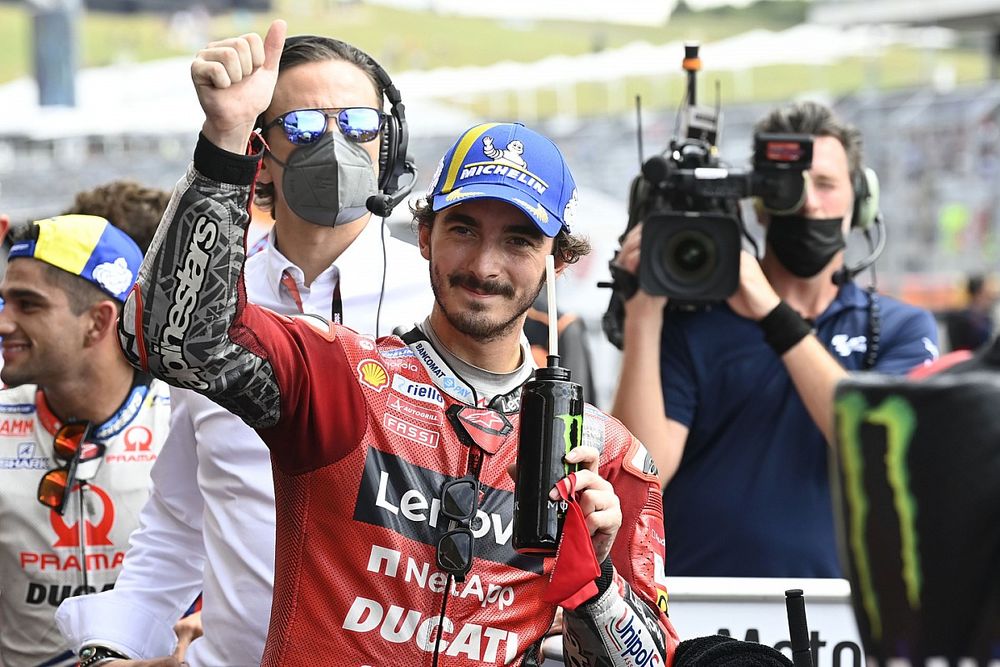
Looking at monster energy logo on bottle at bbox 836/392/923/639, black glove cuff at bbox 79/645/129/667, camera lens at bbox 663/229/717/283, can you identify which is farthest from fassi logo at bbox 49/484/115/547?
monster energy logo on bottle at bbox 836/392/923/639

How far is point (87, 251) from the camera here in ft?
12.5

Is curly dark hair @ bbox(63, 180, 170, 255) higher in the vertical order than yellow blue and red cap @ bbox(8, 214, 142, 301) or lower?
higher

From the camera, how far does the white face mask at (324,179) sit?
296 cm

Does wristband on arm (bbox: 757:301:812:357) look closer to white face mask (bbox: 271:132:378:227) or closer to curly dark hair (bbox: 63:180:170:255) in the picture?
white face mask (bbox: 271:132:378:227)

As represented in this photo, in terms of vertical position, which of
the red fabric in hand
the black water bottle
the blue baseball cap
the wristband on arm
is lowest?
the red fabric in hand

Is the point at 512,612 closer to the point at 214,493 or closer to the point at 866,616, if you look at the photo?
the point at 214,493

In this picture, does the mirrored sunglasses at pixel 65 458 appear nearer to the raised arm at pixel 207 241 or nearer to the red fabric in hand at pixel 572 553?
the raised arm at pixel 207 241

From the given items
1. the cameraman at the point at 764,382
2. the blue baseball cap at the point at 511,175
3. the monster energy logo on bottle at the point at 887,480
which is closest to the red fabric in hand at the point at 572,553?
the blue baseball cap at the point at 511,175

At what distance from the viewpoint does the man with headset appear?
2.84 metres

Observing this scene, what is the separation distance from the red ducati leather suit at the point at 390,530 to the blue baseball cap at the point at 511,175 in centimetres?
30

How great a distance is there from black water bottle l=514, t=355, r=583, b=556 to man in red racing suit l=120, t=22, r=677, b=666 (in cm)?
5

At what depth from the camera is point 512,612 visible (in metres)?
2.38

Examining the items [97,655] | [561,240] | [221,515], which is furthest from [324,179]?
[97,655]

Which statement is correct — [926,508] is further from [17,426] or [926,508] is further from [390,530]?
[17,426]
